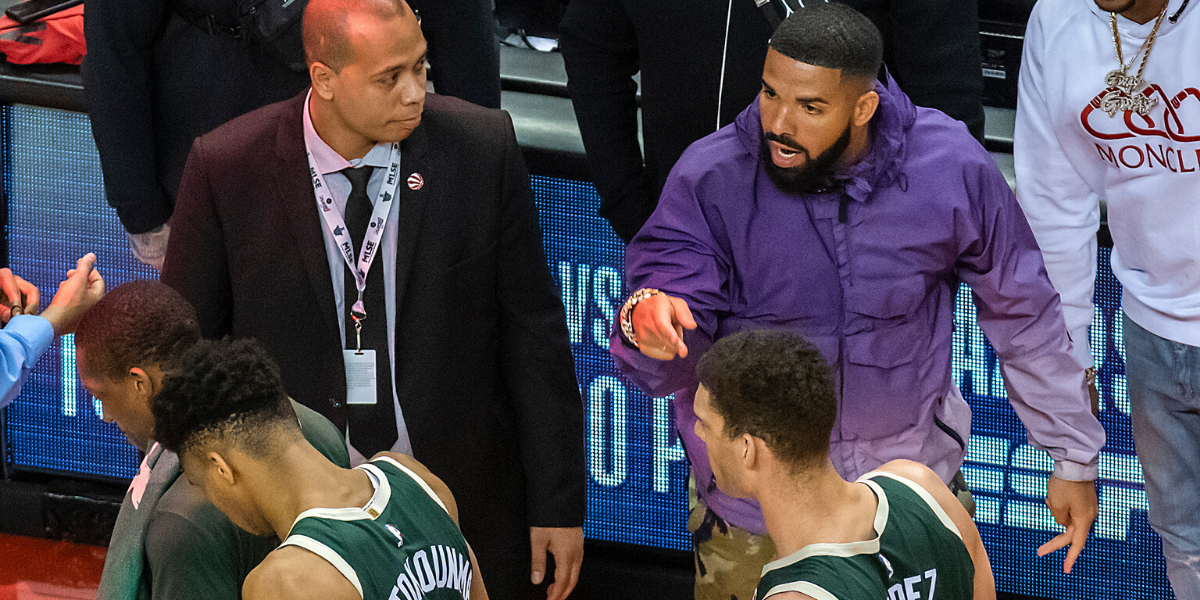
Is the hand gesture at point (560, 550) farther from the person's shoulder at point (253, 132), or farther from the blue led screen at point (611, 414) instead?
the person's shoulder at point (253, 132)

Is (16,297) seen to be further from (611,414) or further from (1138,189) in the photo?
(1138,189)

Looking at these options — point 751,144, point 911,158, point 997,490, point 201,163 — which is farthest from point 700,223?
point 997,490

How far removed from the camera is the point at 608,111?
11.3ft

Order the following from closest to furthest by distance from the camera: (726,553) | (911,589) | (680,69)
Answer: (911,589)
(726,553)
(680,69)

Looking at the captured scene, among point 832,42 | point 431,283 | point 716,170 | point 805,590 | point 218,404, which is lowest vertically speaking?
point 805,590

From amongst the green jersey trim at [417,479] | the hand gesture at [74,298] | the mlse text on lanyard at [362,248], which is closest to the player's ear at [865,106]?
the mlse text on lanyard at [362,248]

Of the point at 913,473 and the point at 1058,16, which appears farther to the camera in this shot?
the point at 1058,16

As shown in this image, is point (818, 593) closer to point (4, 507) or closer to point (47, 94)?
point (47, 94)

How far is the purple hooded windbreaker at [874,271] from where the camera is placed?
2.71 m

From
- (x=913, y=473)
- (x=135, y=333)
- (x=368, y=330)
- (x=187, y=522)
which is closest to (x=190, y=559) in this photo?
(x=187, y=522)

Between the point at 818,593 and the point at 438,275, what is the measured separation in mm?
1211

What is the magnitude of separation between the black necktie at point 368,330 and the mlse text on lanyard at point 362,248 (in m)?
0.01

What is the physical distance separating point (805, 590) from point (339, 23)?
1.50m

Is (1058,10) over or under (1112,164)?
over
